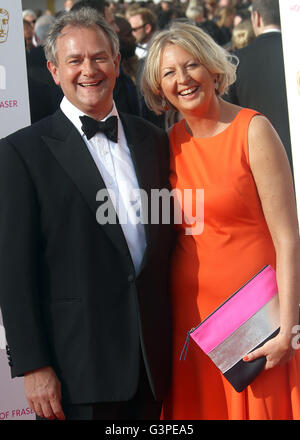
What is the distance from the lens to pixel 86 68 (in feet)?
8.33

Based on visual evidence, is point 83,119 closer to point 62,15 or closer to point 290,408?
point 62,15

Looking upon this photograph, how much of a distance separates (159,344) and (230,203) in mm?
635

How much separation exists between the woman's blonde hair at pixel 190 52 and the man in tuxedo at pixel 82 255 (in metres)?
0.25

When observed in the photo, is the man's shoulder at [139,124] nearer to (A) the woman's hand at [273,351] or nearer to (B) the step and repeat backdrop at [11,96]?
(B) the step and repeat backdrop at [11,96]

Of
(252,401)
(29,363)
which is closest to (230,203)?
(252,401)

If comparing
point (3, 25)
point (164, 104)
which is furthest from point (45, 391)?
point (3, 25)

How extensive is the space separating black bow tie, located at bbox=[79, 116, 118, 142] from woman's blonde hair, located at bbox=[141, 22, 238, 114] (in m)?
0.36

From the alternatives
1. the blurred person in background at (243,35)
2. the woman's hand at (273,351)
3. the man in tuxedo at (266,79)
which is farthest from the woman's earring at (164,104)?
the blurred person in background at (243,35)

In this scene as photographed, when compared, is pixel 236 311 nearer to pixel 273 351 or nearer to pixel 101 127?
pixel 273 351

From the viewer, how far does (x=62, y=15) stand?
2.61 metres

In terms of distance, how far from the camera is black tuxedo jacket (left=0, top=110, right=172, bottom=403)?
233cm

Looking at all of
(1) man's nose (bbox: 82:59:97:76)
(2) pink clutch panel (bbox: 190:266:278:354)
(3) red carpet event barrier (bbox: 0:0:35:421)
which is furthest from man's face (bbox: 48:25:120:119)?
(2) pink clutch panel (bbox: 190:266:278:354)

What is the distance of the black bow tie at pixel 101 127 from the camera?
98.7 inches

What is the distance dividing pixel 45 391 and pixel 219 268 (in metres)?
0.84
